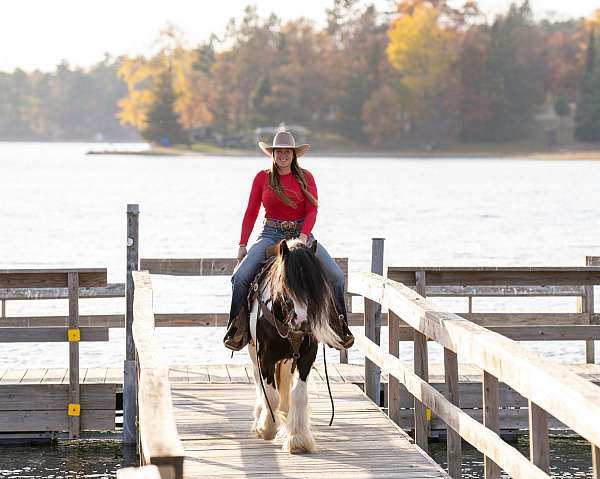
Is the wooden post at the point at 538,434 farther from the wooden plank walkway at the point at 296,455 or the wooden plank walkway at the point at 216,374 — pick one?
the wooden plank walkway at the point at 216,374

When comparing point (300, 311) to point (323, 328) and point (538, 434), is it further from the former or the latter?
Result: point (538, 434)

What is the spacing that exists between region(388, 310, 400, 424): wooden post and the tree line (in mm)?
120773

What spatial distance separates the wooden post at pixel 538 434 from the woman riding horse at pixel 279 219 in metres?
2.89

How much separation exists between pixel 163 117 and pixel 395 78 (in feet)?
85.7

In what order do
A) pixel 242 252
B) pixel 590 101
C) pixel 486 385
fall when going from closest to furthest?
1. pixel 486 385
2. pixel 242 252
3. pixel 590 101

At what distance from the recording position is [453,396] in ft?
24.7

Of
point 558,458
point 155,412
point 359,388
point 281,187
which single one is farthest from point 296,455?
point 558,458

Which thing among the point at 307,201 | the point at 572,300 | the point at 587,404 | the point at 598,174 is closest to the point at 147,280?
the point at 307,201

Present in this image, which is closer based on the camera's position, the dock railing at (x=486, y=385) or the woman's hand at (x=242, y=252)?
the dock railing at (x=486, y=385)

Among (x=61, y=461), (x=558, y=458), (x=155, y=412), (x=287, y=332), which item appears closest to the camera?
(x=155, y=412)

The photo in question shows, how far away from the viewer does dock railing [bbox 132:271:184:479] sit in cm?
462

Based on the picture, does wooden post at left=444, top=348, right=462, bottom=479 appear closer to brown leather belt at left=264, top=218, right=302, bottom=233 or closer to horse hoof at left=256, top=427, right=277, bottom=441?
horse hoof at left=256, top=427, right=277, bottom=441

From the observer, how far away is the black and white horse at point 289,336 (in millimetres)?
7648

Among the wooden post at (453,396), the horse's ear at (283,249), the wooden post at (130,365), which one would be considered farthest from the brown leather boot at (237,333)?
the wooden post at (130,365)
